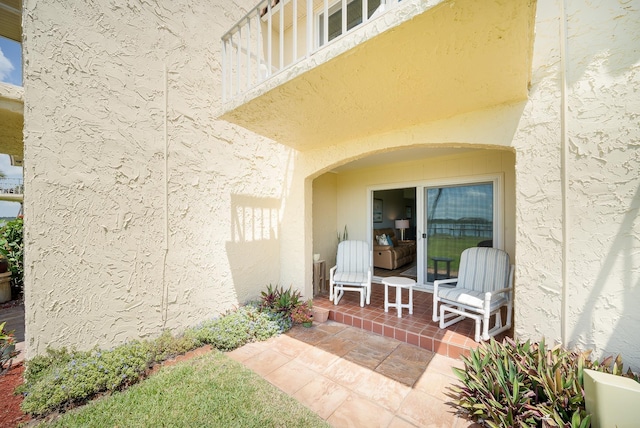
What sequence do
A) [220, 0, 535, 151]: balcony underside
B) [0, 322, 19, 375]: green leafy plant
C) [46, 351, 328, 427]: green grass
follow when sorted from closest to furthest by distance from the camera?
[220, 0, 535, 151]: balcony underside < [46, 351, 328, 427]: green grass < [0, 322, 19, 375]: green leafy plant

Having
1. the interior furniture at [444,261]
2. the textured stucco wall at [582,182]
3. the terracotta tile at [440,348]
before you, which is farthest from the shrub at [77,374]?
the interior furniture at [444,261]

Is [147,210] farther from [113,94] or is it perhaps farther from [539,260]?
[539,260]

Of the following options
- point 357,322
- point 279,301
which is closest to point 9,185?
point 279,301

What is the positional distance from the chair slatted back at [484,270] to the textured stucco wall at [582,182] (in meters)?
1.12

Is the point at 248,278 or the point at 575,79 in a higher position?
the point at 575,79

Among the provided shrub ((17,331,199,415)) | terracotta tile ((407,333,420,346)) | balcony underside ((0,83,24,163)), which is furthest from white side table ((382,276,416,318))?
balcony underside ((0,83,24,163))

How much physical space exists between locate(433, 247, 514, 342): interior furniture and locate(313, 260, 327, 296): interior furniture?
248 centimetres

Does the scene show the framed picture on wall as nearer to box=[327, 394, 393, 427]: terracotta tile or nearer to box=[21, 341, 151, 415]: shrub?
box=[327, 394, 393, 427]: terracotta tile

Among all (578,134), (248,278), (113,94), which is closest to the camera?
(578,134)

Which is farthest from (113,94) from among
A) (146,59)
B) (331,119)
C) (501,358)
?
(501,358)

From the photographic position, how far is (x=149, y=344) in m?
3.17

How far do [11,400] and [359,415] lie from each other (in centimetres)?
349

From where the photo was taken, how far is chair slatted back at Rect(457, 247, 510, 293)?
145 inches

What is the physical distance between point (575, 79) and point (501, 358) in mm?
2943
